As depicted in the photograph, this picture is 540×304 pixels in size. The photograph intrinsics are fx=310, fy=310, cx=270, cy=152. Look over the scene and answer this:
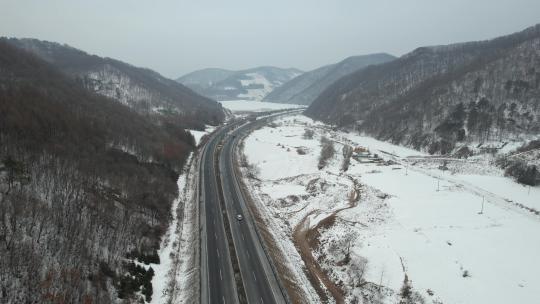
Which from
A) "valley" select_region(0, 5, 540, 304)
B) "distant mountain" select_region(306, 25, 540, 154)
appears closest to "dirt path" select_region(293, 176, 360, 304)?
"valley" select_region(0, 5, 540, 304)

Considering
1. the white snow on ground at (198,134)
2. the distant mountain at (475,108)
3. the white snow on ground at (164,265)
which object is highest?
the distant mountain at (475,108)

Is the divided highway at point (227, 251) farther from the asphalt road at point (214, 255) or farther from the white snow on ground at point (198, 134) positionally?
the white snow on ground at point (198, 134)

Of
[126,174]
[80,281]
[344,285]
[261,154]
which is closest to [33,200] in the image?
[80,281]

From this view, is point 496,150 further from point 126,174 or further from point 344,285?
point 126,174

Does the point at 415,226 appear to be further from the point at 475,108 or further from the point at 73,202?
the point at 475,108

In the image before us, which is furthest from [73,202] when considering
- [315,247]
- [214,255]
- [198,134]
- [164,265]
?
[198,134]

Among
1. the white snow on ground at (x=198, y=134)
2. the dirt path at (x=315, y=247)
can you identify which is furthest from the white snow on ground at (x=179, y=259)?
the white snow on ground at (x=198, y=134)

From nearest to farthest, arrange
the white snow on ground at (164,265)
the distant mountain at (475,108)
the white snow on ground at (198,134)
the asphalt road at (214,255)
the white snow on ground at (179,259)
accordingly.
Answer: the white snow on ground at (164,265) → the asphalt road at (214,255) → the white snow on ground at (179,259) → the distant mountain at (475,108) → the white snow on ground at (198,134)
